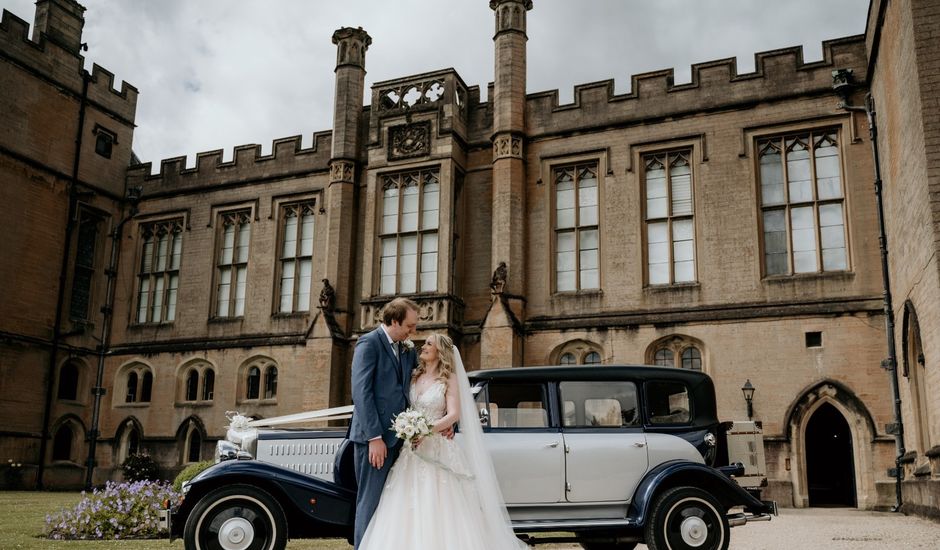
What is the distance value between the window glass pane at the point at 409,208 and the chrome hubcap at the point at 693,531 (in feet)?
45.4

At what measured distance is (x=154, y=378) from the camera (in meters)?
23.1

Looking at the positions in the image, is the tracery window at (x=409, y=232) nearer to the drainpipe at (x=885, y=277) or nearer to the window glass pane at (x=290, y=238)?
the window glass pane at (x=290, y=238)

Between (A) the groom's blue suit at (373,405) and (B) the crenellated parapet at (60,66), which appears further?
(B) the crenellated parapet at (60,66)

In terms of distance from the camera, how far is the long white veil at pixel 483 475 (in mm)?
5809

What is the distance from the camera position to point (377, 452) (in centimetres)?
551

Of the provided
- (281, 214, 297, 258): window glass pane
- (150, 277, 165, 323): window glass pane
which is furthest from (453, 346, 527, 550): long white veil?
(150, 277, 165, 323): window glass pane

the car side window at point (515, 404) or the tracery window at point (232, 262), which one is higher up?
the tracery window at point (232, 262)

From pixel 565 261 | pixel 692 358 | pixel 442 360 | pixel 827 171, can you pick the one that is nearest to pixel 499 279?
pixel 565 261

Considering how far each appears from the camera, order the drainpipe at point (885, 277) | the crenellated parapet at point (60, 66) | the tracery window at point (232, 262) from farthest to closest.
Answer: the tracery window at point (232, 262), the crenellated parapet at point (60, 66), the drainpipe at point (885, 277)

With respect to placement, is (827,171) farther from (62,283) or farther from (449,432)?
(62,283)

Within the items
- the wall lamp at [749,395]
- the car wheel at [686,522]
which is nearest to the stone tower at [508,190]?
the wall lamp at [749,395]

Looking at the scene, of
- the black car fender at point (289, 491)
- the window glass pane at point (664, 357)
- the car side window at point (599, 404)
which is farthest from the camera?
the window glass pane at point (664, 357)

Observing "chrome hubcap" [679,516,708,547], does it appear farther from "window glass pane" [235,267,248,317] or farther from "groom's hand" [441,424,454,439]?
"window glass pane" [235,267,248,317]

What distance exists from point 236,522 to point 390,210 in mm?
14470
